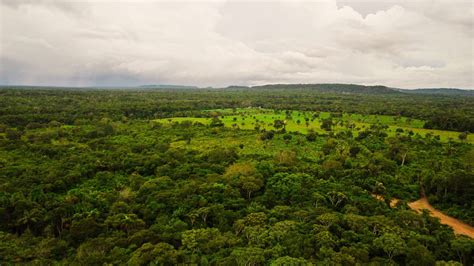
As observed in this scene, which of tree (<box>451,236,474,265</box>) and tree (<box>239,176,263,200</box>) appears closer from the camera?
tree (<box>451,236,474,265</box>)

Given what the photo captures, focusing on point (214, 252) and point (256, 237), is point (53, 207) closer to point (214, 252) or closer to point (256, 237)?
point (214, 252)

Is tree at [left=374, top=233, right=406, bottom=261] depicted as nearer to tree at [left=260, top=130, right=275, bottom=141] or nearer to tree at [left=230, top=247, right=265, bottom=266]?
tree at [left=230, top=247, right=265, bottom=266]

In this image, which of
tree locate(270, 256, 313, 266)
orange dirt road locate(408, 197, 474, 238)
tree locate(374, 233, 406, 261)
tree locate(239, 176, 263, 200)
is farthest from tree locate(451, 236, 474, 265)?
tree locate(239, 176, 263, 200)

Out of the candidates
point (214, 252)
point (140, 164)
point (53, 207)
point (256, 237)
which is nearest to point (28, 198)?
point (53, 207)

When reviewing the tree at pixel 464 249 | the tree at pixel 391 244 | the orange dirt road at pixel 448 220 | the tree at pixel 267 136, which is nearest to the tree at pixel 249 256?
the tree at pixel 391 244

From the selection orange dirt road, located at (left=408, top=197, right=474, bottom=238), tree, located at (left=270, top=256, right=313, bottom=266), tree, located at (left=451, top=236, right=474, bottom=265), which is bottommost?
orange dirt road, located at (left=408, top=197, right=474, bottom=238)

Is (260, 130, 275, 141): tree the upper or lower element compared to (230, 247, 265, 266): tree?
upper

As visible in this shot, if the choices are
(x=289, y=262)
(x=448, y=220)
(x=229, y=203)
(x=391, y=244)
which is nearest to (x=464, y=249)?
(x=391, y=244)

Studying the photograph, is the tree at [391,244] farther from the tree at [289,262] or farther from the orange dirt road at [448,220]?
the orange dirt road at [448,220]
